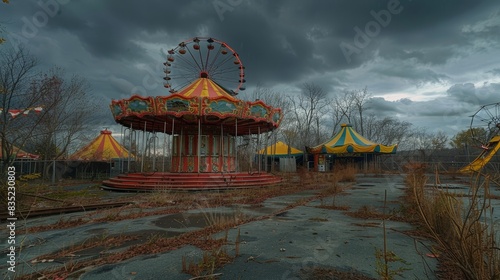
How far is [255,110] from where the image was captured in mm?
14477

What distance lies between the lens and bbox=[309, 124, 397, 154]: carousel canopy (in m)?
28.1

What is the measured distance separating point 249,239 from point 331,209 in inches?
141

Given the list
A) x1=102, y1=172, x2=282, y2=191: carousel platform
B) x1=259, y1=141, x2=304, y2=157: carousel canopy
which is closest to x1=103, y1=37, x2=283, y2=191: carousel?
x1=102, y1=172, x2=282, y2=191: carousel platform

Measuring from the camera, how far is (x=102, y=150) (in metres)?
30.2

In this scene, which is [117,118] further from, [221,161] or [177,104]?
[221,161]

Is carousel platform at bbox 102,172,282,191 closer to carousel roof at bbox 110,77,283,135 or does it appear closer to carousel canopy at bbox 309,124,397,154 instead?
carousel roof at bbox 110,77,283,135

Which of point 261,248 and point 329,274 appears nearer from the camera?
point 329,274

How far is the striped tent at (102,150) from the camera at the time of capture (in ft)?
95.1

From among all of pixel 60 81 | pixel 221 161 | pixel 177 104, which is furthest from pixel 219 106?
pixel 60 81

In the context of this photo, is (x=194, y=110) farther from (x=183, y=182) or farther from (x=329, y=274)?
(x=329, y=274)

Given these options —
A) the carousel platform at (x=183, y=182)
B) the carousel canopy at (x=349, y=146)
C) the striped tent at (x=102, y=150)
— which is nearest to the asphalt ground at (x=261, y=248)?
the carousel platform at (x=183, y=182)

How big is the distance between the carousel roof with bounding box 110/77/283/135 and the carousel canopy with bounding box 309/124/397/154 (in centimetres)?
1477

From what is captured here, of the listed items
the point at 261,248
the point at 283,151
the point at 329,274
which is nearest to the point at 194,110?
the point at 261,248

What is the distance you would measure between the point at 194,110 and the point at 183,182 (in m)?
3.37
